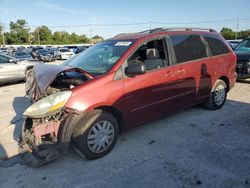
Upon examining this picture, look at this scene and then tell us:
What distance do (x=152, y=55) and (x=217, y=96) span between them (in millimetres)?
2145

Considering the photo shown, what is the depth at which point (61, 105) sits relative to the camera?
9.98ft

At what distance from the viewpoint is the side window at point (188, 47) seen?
4312 mm

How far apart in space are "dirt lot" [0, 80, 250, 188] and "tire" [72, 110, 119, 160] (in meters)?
0.15

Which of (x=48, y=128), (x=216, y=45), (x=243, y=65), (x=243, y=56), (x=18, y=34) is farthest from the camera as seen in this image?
(x=18, y=34)

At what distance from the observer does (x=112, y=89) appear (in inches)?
133

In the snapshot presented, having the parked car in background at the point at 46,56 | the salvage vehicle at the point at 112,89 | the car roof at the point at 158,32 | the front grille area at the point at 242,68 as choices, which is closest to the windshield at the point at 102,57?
the salvage vehicle at the point at 112,89

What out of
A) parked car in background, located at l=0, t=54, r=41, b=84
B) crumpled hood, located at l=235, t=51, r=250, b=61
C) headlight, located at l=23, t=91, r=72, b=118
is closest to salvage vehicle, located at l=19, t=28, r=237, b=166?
headlight, located at l=23, t=91, r=72, b=118

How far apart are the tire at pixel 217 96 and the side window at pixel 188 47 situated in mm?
830

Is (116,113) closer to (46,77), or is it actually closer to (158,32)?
(46,77)

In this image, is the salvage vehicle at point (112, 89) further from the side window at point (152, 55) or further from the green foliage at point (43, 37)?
the green foliage at point (43, 37)

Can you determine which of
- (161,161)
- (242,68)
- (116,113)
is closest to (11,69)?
(116,113)

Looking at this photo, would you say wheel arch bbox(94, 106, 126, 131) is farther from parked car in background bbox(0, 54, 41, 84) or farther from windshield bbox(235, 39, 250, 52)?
parked car in background bbox(0, 54, 41, 84)

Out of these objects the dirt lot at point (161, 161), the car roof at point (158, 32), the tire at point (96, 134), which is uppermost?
the car roof at point (158, 32)

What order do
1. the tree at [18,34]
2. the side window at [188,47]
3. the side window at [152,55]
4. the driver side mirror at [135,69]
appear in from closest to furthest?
the driver side mirror at [135,69], the side window at [152,55], the side window at [188,47], the tree at [18,34]
